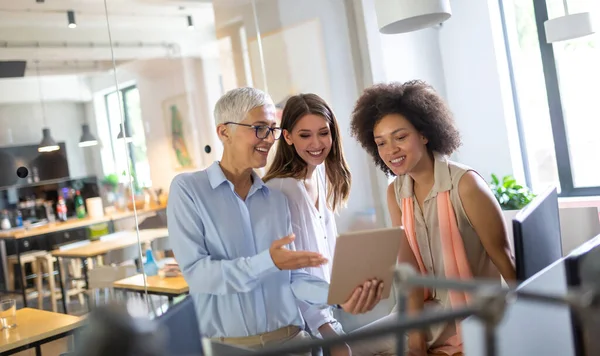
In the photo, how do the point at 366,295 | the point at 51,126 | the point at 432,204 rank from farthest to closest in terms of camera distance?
the point at 51,126, the point at 432,204, the point at 366,295

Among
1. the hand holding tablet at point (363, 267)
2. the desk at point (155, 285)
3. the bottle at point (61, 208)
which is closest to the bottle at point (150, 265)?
the desk at point (155, 285)

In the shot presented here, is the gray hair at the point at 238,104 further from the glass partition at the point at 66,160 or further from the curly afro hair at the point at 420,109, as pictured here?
the glass partition at the point at 66,160

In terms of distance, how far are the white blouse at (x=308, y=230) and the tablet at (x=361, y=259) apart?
2.07 ft

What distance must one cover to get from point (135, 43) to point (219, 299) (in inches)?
76.9

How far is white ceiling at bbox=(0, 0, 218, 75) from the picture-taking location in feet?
9.27

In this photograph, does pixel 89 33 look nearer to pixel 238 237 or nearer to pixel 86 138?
pixel 86 138

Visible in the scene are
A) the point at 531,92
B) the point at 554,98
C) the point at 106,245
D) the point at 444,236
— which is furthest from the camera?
the point at 531,92

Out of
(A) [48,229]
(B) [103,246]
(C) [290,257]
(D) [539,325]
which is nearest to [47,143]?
(A) [48,229]

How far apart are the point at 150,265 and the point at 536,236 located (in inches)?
97.3

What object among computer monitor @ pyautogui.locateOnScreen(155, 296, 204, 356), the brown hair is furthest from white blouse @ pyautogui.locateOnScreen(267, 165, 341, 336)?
computer monitor @ pyautogui.locateOnScreen(155, 296, 204, 356)

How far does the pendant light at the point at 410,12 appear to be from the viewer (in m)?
2.74

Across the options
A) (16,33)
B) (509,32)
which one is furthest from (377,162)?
(509,32)

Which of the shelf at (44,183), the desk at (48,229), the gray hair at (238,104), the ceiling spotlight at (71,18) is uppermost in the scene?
the ceiling spotlight at (71,18)

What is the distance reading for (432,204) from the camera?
191 cm
